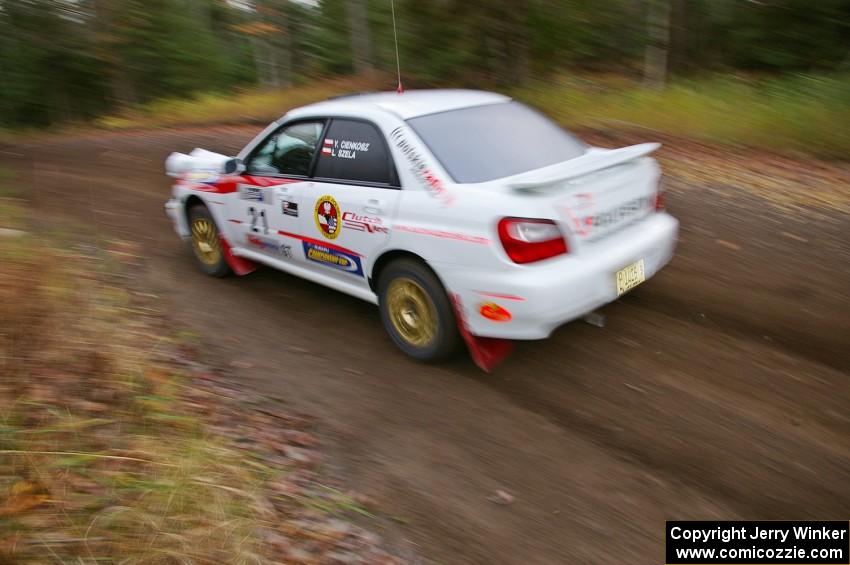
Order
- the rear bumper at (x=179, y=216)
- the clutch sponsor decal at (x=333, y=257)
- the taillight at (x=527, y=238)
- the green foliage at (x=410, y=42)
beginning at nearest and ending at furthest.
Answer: the taillight at (x=527, y=238) < the clutch sponsor decal at (x=333, y=257) < the rear bumper at (x=179, y=216) < the green foliage at (x=410, y=42)

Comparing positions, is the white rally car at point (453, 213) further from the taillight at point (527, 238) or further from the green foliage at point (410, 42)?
the green foliage at point (410, 42)

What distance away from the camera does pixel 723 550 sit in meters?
2.96

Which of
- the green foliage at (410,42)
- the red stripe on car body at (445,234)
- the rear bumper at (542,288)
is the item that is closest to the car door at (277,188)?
the red stripe on car body at (445,234)

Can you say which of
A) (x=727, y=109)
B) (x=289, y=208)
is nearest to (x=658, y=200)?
(x=289, y=208)

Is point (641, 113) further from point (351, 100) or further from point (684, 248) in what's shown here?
point (351, 100)

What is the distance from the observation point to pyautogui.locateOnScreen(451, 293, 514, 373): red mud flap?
4117 millimetres

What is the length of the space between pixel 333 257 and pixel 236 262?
1.60 metres

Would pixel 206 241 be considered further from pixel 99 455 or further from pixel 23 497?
pixel 23 497

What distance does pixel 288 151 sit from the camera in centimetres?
519

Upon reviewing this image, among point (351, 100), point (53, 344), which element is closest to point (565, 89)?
point (351, 100)

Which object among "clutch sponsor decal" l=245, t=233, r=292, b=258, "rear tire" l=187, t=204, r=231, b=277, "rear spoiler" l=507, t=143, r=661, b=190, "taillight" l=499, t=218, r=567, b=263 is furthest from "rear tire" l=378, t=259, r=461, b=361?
"rear tire" l=187, t=204, r=231, b=277

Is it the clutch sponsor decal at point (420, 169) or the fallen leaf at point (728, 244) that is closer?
the clutch sponsor decal at point (420, 169)

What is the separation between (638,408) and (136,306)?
4016mm

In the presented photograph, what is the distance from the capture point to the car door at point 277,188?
16.5 feet
